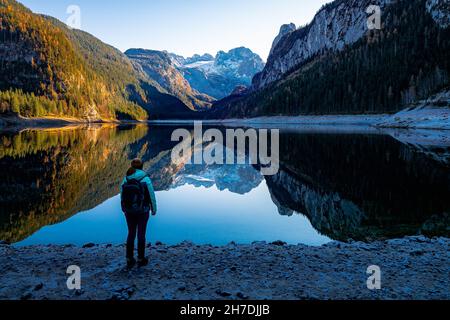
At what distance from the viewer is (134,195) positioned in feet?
27.2

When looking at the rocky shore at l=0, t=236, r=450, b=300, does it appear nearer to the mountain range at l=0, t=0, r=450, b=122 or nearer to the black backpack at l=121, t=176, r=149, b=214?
the black backpack at l=121, t=176, r=149, b=214

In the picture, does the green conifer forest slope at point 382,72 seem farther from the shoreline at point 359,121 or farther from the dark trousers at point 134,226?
the dark trousers at point 134,226

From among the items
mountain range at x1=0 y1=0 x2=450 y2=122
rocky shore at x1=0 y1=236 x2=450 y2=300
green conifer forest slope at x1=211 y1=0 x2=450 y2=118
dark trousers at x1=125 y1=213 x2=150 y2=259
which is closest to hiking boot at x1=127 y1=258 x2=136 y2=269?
dark trousers at x1=125 y1=213 x2=150 y2=259

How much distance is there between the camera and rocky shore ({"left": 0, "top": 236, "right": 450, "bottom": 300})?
7309 mm

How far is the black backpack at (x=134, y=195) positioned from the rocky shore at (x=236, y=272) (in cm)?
174

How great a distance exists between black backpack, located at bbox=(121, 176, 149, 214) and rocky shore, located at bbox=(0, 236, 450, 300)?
5.70 ft

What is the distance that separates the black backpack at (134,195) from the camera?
8258 millimetres

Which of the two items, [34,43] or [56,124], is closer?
[56,124]

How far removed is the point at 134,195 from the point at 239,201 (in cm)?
1221
